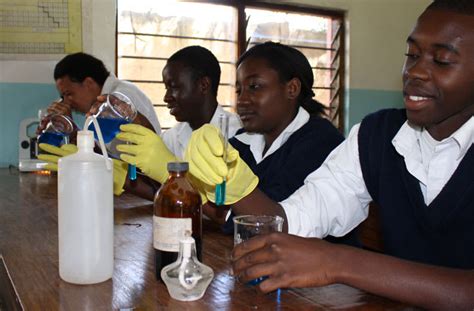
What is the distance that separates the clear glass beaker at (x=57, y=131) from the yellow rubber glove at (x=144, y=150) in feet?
2.96

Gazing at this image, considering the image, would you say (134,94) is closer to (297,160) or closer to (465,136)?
(297,160)

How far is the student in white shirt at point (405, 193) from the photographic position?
77cm

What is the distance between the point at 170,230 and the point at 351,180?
1.91ft

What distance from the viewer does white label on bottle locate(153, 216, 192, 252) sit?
769mm

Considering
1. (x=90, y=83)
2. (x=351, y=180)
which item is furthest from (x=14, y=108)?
(x=351, y=180)

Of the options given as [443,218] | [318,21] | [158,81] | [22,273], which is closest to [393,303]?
[443,218]

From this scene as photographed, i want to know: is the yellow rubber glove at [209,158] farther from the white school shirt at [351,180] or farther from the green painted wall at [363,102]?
the green painted wall at [363,102]

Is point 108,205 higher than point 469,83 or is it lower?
lower

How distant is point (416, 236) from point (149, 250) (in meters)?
0.57

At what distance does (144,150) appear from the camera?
100 centimetres

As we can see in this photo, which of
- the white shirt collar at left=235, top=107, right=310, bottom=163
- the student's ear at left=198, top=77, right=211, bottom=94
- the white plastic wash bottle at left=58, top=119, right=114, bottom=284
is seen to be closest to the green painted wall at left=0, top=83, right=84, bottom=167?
the student's ear at left=198, top=77, right=211, bottom=94

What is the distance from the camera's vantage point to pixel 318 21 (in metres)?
3.76

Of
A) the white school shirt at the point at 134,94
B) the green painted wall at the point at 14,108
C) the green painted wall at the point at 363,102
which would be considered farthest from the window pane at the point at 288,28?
the green painted wall at the point at 14,108

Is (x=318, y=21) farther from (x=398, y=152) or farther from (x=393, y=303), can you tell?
(x=393, y=303)
